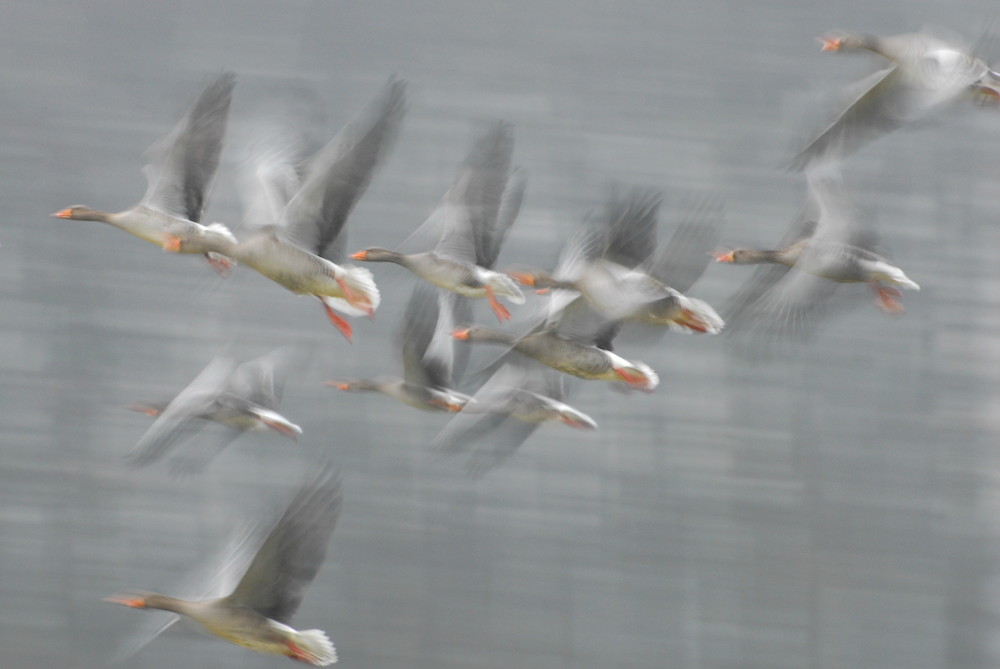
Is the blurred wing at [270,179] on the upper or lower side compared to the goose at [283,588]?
upper

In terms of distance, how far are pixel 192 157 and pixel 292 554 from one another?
0.61 meters

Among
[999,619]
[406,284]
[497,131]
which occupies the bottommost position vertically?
[999,619]

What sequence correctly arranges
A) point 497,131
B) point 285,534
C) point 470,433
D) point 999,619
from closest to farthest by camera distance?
point 285,534 → point 497,131 → point 470,433 → point 999,619

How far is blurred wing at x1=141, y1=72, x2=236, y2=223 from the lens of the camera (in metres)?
1.69

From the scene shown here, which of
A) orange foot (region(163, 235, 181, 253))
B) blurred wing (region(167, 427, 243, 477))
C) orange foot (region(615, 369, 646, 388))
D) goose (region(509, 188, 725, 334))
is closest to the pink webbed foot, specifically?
orange foot (region(615, 369, 646, 388))

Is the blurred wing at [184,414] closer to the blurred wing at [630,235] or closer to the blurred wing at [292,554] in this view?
the blurred wing at [292,554]

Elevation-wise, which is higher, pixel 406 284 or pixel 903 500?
pixel 406 284

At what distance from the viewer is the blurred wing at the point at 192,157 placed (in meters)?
1.69

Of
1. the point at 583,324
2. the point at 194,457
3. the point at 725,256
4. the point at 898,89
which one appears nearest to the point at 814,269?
the point at 725,256

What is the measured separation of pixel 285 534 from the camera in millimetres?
1523

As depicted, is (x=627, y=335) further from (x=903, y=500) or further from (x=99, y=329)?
(x=99, y=329)

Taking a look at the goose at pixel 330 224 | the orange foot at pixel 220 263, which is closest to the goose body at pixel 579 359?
the goose at pixel 330 224

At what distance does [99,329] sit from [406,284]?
0.85 metres

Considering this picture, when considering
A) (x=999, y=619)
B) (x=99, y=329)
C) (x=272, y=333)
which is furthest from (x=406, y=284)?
(x=999, y=619)
